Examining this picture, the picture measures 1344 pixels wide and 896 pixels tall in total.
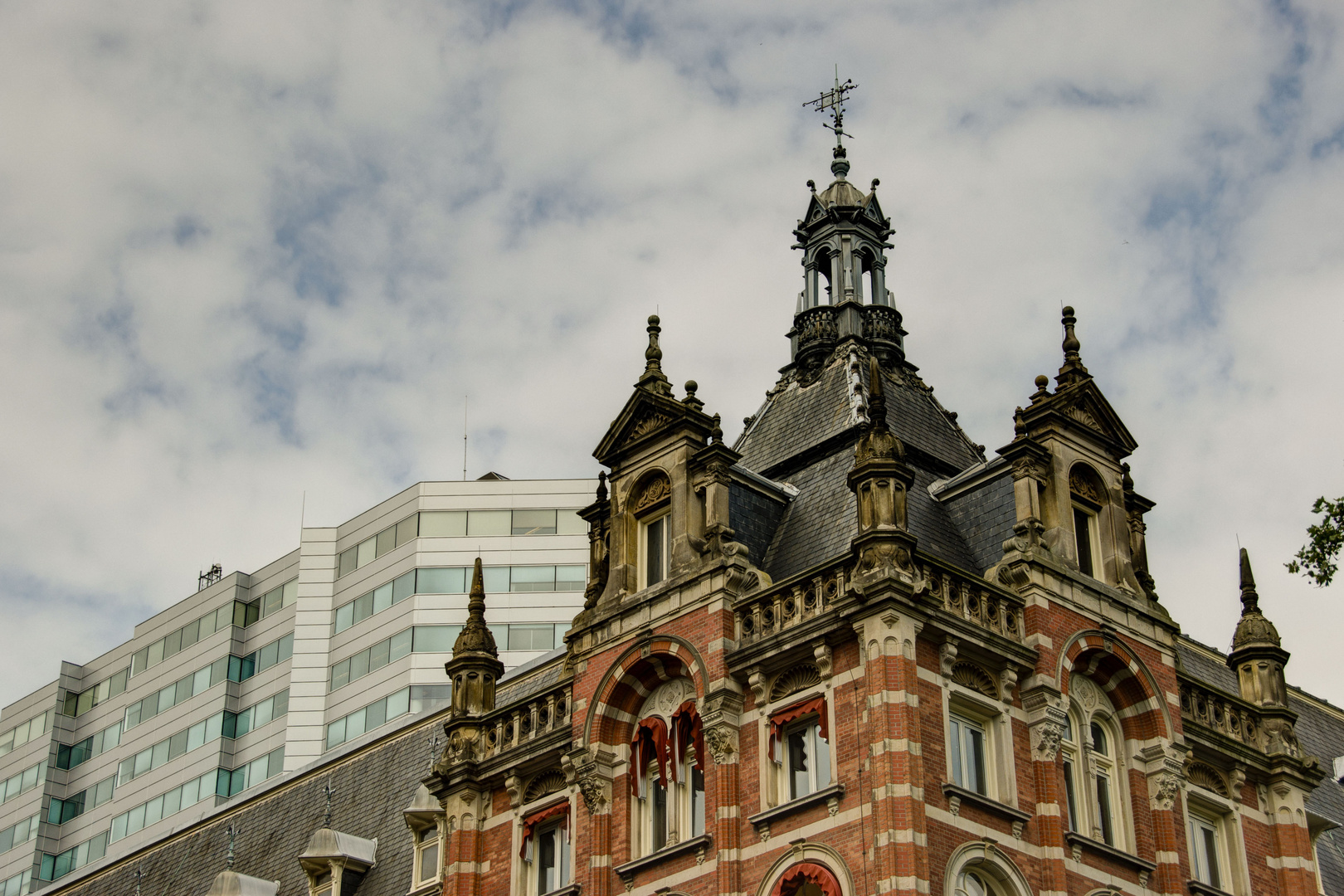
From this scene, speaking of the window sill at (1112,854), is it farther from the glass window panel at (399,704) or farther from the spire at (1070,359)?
the glass window panel at (399,704)


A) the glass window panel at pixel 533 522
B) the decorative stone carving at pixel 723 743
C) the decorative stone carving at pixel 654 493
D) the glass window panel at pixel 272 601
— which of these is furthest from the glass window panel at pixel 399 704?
the decorative stone carving at pixel 723 743

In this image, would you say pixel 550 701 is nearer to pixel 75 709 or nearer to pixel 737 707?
pixel 737 707

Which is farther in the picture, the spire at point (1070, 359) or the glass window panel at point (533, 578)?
the glass window panel at point (533, 578)

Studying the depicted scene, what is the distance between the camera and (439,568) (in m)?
101

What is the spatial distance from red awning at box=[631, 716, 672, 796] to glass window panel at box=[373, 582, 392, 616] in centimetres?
5499

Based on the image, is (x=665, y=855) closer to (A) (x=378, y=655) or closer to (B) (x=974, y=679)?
(B) (x=974, y=679)

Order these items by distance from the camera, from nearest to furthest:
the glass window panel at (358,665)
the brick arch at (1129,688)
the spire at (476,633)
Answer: the brick arch at (1129,688) → the spire at (476,633) → the glass window panel at (358,665)

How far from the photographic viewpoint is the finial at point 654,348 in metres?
51.8

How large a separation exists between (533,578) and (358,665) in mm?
9006

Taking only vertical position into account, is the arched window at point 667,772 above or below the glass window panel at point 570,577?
below

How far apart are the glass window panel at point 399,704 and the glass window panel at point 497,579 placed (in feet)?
20.4

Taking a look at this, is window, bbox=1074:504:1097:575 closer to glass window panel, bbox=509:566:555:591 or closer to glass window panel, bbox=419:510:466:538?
glass window panel, bbox=509:566:555:591

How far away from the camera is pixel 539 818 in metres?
49.3

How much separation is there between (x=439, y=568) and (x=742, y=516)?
52.7m
